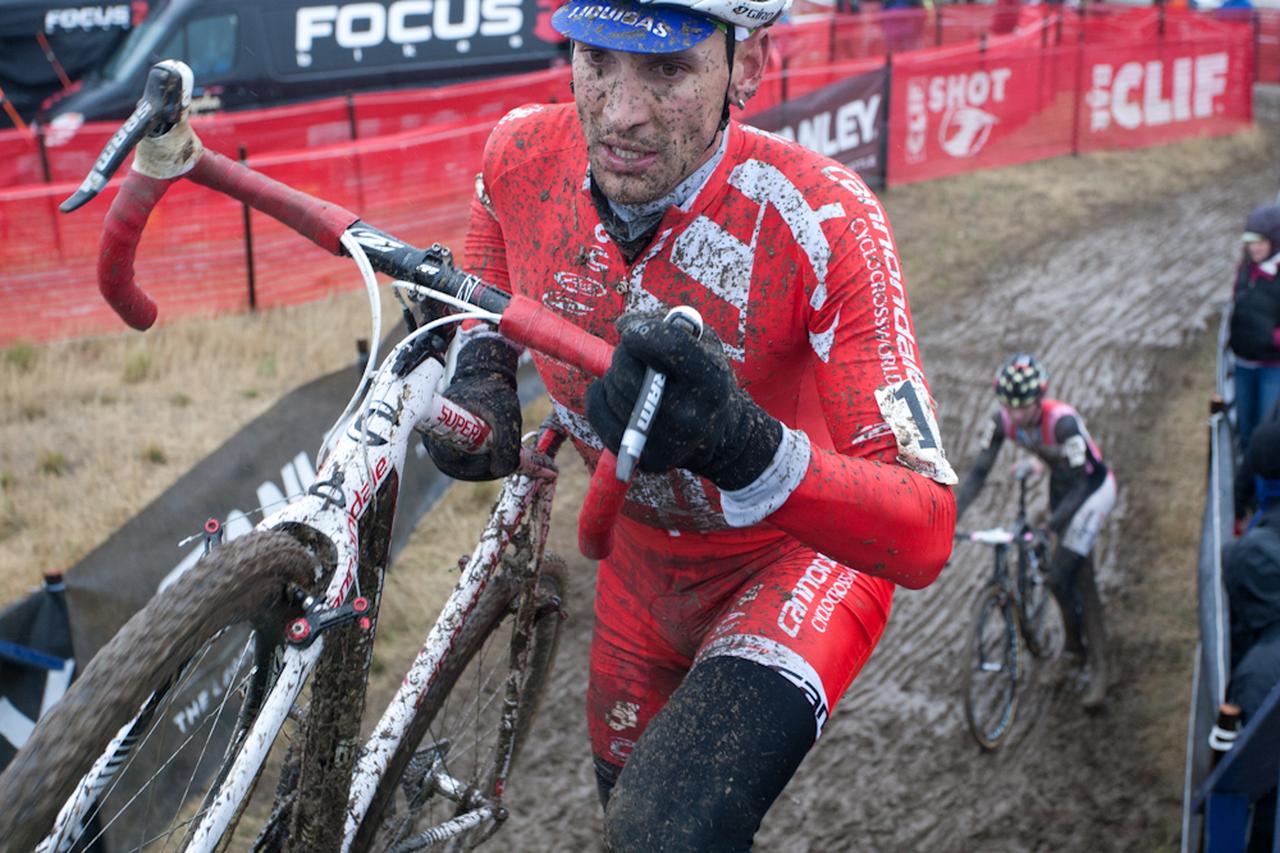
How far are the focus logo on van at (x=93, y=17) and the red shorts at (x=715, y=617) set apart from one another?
1244 cm

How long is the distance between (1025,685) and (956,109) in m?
12.1

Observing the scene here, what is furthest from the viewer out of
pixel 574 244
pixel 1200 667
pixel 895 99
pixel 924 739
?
pixel 895 99

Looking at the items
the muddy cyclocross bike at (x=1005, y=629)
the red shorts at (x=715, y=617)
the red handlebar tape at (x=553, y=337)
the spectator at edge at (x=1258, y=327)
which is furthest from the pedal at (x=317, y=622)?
the spectator at edge at (x=1258, y=327)

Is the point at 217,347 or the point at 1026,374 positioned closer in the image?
the point at 1026,374

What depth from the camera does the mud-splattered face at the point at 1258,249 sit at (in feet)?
29.8

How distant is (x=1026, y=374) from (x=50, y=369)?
6.85 metres

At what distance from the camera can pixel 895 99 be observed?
56.2 ft

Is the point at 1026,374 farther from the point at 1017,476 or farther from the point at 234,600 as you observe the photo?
the point at 234,600

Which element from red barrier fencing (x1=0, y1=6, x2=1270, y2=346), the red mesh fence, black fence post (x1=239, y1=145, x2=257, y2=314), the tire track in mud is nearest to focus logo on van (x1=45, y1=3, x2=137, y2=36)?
red barrier fencing (x1=0, y1=6, x2=1270, y2=346)

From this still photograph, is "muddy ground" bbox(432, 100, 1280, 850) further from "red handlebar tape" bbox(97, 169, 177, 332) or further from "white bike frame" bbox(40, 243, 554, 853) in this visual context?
"red handlebar tape" bbox(97, 169, 177, 332)

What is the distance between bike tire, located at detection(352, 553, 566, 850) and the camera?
3.46 meters

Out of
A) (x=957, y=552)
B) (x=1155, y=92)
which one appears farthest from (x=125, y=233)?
(x=1155, y=92)

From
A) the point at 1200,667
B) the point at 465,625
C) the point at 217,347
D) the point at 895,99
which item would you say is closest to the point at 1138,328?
the point at 895,99

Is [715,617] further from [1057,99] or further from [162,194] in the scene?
[1057,99]
